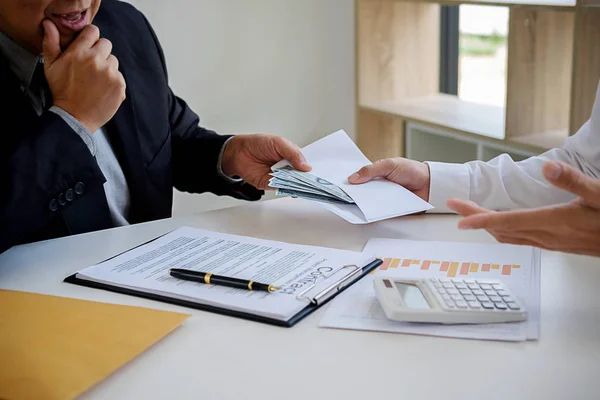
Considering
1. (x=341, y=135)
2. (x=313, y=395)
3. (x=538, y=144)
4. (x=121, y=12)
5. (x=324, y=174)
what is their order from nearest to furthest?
1. (x=313, y=395)
2. (x=324, y=174)
3. (x=341, y=135)
4. (x=121, y=12)
5. (x=538, y=144)

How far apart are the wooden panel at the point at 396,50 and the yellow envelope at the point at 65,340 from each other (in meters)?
2.21

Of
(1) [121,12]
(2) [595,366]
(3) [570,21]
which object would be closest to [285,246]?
(2) [595,366]

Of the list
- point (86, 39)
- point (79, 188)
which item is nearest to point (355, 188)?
point (79, 188)

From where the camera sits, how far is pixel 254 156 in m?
1.65

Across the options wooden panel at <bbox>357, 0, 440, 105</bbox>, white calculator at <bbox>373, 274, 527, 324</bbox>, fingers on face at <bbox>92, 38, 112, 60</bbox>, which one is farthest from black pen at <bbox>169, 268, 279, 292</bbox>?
wooden panel at <bbox>357, 0, 440, 105</bbox>

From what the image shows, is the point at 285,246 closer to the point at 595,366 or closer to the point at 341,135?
the point at 341,135

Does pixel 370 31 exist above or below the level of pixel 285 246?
above

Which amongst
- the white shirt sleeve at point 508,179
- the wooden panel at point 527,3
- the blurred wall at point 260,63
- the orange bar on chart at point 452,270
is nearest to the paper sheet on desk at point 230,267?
the orange bar on chart at point 452,270

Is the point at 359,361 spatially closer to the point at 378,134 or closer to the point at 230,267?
the point at 230,267

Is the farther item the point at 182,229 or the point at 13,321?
the point at 182,229

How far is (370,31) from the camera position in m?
3.06

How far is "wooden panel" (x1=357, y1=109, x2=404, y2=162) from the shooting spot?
3166mm

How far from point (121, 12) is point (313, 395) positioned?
4.11 ft

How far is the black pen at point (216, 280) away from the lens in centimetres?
105
